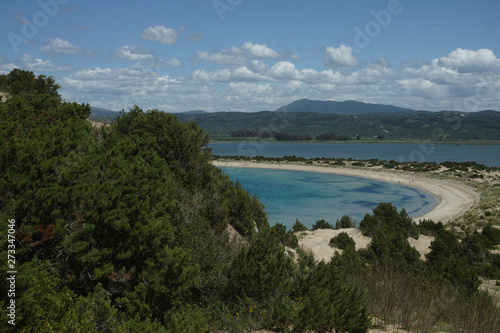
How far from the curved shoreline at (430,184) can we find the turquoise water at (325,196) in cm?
142

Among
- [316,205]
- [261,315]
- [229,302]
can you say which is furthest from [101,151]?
[316,205]

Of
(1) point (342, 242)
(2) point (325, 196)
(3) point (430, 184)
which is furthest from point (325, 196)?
(1) point (342, 242)

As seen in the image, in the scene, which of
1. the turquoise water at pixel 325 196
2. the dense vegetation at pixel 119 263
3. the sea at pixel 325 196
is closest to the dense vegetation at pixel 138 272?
the dense vegetation at pixel 119 263

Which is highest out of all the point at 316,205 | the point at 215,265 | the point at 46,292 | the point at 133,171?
the point at 133,171

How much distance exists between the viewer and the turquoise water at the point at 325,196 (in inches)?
1261

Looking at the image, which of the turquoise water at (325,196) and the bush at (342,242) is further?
the turquoise water at (325,196)

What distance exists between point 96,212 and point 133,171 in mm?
2105

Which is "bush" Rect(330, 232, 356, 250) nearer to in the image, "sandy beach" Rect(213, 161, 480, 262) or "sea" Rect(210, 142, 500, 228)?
"sandy beach" Rect(213, 161, 480, 262)

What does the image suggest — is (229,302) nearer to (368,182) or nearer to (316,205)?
(316,205)

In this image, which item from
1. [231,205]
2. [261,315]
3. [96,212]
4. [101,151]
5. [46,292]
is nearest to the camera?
[46,292]

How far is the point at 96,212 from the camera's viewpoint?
21.7 ft

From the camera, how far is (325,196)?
41.5 metres

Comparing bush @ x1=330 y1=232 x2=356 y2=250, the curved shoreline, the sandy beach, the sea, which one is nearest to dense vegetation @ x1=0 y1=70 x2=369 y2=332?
the sandy beach

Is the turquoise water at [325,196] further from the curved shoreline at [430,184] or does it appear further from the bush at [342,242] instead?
the bush at [342,242]
